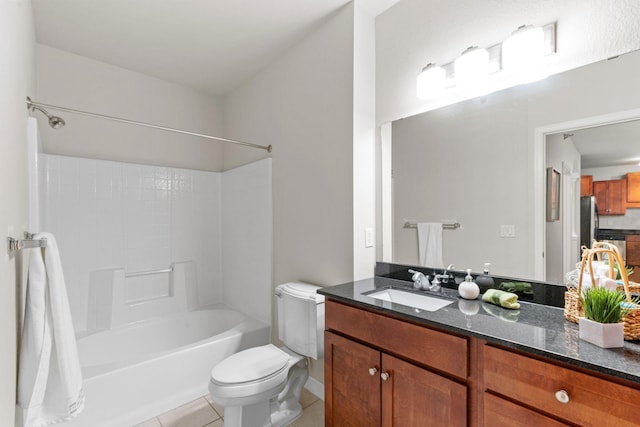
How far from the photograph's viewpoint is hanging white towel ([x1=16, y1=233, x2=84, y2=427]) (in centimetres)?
120

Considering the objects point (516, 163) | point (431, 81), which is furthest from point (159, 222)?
point (516, 163)

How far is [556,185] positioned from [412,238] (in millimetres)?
765

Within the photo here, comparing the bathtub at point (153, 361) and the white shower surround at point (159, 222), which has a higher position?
the white shower surround at point (159, 222)

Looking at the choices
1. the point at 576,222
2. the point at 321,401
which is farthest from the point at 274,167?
the point at 576,222

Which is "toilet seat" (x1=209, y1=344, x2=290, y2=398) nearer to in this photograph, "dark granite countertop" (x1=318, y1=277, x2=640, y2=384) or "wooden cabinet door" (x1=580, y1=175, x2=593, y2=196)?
"dark granite countertop" (x1=318, y1=277, x2=640, y2=384)

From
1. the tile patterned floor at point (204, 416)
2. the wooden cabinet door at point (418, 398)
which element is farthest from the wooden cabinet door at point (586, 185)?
the tile patterned floor at point (204, 416)

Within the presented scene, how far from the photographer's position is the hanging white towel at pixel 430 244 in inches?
67.9

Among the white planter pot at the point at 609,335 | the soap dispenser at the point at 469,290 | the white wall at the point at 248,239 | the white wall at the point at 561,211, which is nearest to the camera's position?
the white planter pot at the point at 609,335

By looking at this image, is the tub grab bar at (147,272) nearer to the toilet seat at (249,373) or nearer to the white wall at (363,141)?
the toilet seat at (249,373)

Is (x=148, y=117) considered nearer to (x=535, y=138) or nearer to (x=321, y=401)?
(x=321, y=401)

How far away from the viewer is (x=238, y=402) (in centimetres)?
155

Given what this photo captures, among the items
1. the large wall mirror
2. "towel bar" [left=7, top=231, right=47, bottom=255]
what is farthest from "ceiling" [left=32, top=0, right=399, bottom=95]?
"towel bar" [left=7, top=231, right=47, bottom=255]

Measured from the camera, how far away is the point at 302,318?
1944 mm

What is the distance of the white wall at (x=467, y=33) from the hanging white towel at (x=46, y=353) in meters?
1.92
